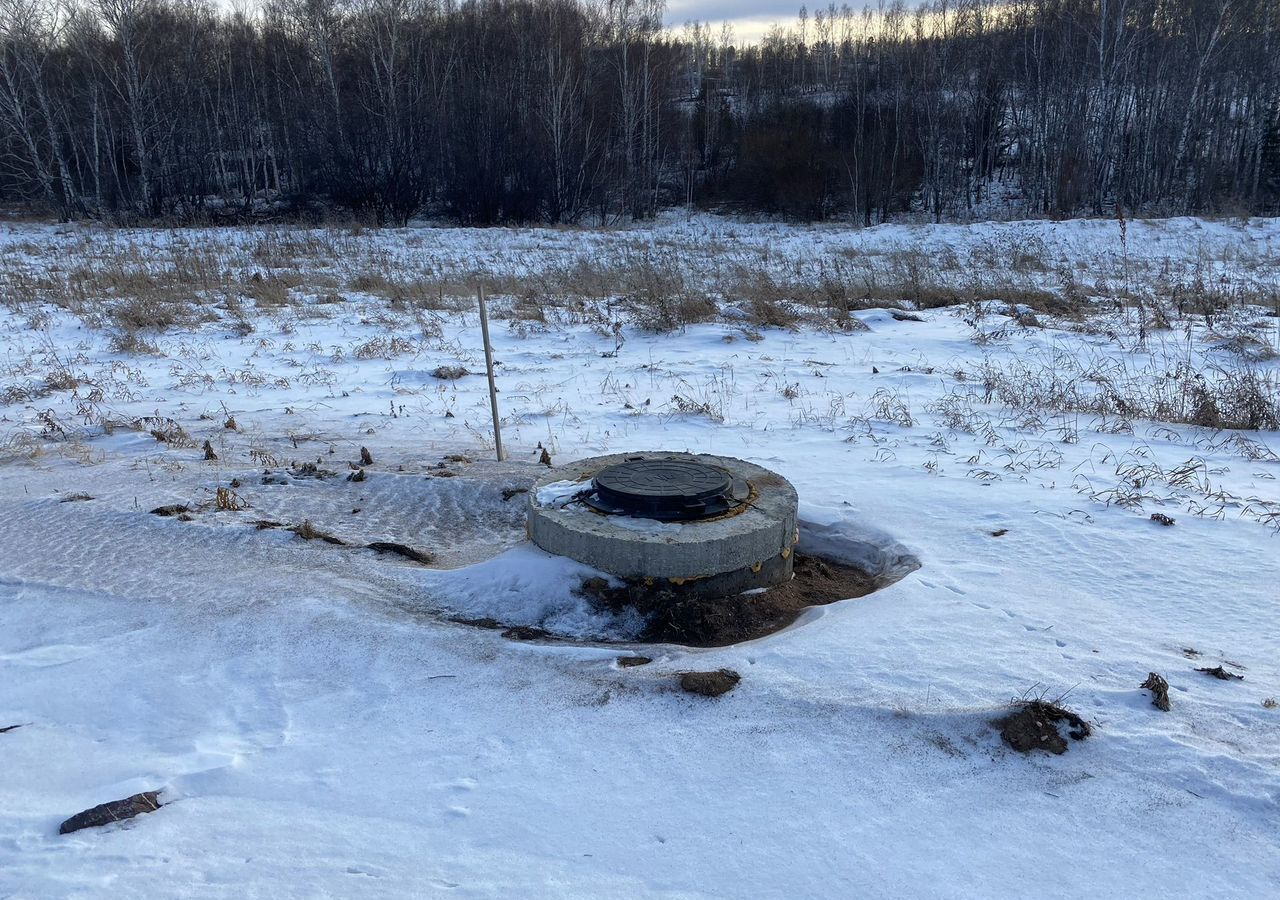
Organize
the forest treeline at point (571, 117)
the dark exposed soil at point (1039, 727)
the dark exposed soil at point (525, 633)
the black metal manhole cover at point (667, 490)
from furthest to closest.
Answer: the forest treeline at point (571, 117), the black metal manhole cover at point (667, 490), the dark exposed soil at point (525, 633), the dark exposed soil at point (1039, 727)

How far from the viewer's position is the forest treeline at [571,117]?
2853cm

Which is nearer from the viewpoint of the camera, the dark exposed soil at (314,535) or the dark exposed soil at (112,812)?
the dark exposed soil at (112,812)

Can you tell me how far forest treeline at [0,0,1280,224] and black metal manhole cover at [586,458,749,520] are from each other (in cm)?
2622

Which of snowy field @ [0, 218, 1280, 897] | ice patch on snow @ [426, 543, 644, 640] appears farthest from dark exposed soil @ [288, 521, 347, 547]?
ice patch on snow @ [426, 543, 644, 640]

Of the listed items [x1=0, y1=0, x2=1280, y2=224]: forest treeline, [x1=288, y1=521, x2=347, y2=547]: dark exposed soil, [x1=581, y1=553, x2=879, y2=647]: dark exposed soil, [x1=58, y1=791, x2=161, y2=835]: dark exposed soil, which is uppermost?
[x1=0, y1=0, x2=1280, y2=224]: forest treeline

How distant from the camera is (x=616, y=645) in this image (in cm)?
339

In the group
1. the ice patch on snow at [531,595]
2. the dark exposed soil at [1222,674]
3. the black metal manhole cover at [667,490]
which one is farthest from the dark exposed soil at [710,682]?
the dark exposed soil at [1222,674]

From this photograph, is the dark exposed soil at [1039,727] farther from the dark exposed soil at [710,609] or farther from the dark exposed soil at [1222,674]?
the dark exposed soil at [710,609]

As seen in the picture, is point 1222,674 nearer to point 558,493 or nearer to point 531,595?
point 531,595

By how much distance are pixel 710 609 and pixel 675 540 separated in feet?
1.11

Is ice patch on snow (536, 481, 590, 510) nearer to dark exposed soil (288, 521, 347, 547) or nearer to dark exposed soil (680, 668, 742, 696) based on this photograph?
dark exposed soil (288, 521, 347, 547)

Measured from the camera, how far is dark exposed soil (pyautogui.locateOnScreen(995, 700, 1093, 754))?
8.36 ft

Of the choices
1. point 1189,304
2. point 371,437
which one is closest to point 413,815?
point 371,437

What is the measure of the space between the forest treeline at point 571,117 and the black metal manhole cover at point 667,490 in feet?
86.0
